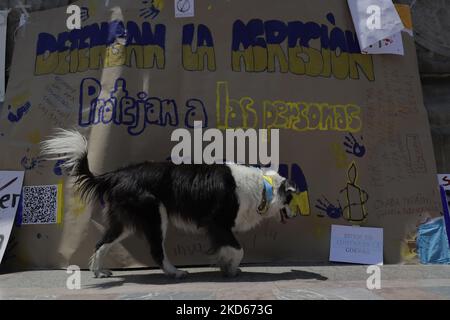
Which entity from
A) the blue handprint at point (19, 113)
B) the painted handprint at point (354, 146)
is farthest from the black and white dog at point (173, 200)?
the painted handprint at point (354, 146)

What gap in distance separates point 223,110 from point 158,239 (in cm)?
204

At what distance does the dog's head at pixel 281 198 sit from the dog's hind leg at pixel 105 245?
71.2 inches

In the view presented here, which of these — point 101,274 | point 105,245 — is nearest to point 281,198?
point 105,245

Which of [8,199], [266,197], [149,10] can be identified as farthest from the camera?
[149,10]

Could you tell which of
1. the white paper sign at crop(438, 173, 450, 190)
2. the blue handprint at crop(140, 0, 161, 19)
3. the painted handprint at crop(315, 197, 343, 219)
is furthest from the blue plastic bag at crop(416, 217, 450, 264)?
the blue handprint at crop(140, 0, 161, 19)

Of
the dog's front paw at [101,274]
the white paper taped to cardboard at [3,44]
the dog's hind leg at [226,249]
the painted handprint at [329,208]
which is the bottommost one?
the dog's front paw at [101,274]

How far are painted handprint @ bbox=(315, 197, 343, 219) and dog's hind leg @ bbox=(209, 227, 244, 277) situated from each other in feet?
5.05

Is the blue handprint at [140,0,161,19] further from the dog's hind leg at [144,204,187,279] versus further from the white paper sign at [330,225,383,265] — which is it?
the white paper sign at [330,225,383,265]

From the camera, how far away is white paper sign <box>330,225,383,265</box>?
6.35 meters

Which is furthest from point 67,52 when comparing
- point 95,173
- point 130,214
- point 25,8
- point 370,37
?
point 370,37

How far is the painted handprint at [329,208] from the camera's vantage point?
21.6 ft

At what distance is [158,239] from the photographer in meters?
5.53

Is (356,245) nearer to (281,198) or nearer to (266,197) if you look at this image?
(281,198)

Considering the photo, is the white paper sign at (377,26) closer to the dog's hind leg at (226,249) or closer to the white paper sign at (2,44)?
the dog's hind leg at (226,249)
